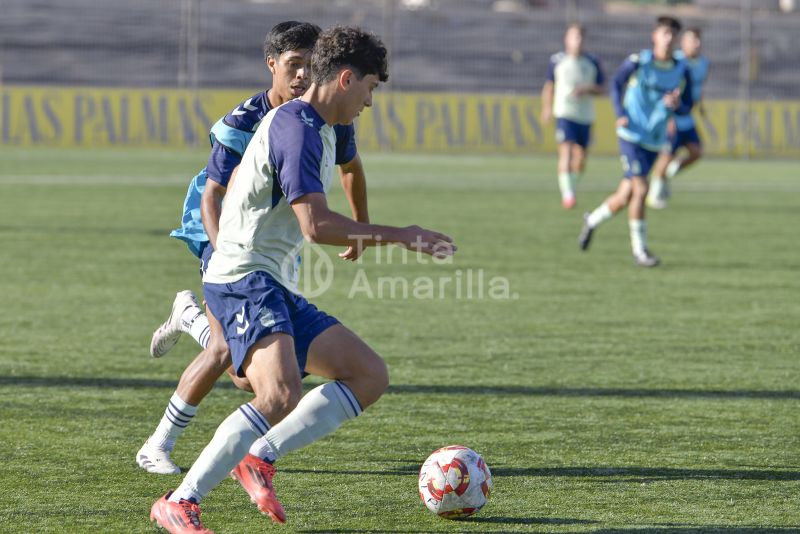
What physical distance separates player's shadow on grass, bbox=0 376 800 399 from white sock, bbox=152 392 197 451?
157 cm

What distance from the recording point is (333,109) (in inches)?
167

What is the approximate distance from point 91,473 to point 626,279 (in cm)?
681

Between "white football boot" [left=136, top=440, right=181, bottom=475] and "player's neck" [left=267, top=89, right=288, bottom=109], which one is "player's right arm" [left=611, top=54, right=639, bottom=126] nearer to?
"player's neck" [left=267, top=89, right=288, bottom=109]

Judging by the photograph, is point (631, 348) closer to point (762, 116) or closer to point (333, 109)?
point (333, 109)

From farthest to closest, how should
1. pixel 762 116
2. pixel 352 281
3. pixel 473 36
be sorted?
pixel 473 36
pixel 762 116
pixel 352 281

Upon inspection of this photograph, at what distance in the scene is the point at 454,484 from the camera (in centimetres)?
445

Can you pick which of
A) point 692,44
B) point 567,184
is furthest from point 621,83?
point 692,44

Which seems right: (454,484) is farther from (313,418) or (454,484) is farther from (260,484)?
(260,484)

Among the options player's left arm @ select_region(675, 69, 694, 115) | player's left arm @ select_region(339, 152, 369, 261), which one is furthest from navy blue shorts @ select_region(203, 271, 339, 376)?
player's left arm @ select_region(675, 69, 694, 115)

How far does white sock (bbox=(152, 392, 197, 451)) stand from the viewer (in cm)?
504

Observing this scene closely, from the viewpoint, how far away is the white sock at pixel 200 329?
18.0ft

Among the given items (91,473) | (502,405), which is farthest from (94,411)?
(502,405)

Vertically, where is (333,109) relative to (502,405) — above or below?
above

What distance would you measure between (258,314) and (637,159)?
825 centimetres
